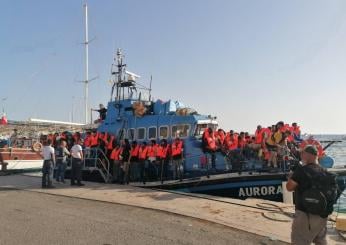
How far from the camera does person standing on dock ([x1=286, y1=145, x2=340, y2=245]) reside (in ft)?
16.9

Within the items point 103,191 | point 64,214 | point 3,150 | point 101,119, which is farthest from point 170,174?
point 3,150

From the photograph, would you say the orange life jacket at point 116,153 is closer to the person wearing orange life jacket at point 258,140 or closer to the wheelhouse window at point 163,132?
the wheelhouse window at point 163,132

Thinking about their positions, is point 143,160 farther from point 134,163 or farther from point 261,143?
point 261,143

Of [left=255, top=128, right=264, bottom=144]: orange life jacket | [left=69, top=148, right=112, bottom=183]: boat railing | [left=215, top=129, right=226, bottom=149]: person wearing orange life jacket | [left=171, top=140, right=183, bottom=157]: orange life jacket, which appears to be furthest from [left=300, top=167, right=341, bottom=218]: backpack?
[left=69, top=148, right=112, bottom=183]: boat railing

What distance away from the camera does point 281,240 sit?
716 cm

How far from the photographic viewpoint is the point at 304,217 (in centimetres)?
524

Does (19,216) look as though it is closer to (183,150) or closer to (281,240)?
(281,240)

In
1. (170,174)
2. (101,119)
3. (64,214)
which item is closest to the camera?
(64,214)

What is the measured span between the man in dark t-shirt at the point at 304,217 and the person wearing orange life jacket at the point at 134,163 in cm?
1011

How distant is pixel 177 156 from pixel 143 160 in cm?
131

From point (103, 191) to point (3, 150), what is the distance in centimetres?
1485

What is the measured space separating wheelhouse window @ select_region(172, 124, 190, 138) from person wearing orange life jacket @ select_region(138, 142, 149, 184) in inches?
46.3

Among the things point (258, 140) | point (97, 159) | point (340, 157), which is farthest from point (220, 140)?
point (340, 157)

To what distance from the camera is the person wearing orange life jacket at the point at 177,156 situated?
1434cm
